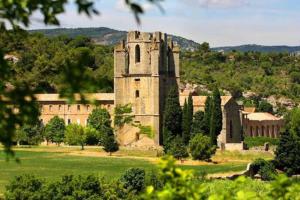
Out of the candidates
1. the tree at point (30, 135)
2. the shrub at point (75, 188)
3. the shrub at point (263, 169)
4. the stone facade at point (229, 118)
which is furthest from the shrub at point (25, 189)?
the tree at point (30, 135)

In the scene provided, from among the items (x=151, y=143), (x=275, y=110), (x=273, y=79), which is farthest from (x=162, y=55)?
(x=273, y=79)

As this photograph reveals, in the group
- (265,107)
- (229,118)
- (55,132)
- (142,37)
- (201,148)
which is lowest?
(201,148)

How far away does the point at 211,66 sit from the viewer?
4432 inches

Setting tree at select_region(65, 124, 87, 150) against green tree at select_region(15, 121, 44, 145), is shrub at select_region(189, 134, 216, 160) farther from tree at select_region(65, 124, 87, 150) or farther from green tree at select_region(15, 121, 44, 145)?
green tree at select_region(15, 121, 44, 145)

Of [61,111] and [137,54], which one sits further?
[61,111]

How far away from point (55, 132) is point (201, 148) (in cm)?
1783

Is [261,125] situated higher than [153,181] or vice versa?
[261,125]

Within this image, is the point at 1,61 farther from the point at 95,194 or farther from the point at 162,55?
the point at 162,55

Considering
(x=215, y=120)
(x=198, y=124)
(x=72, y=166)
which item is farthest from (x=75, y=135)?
(x=72, y=166)

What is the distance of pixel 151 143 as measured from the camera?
58.9 meters

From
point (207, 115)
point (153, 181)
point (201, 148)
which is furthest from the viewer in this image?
point (207, 115)

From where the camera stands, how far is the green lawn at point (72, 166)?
41031 millimetres

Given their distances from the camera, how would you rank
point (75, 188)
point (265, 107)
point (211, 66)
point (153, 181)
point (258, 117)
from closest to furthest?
1. point (75, 188)
2. point (153, 181)
3. point (258, 117)
4. point (265, 107)
5. point (211, 66)

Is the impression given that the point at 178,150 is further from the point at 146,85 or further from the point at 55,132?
the point at 55,132
